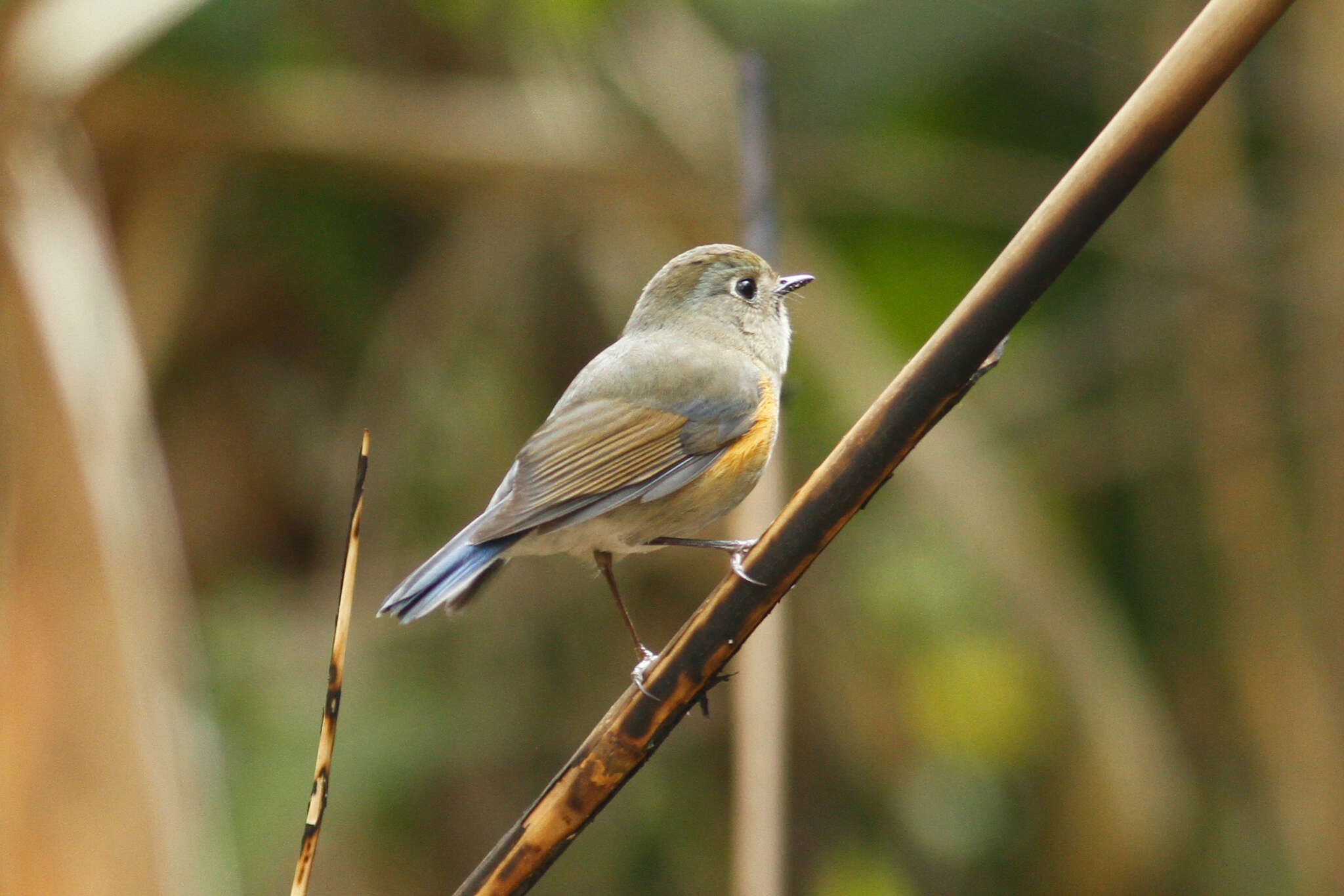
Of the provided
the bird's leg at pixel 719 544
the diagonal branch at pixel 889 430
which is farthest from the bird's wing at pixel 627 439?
the diagonal branch at pixel 889 430

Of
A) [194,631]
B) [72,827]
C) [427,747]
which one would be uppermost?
[194,631]

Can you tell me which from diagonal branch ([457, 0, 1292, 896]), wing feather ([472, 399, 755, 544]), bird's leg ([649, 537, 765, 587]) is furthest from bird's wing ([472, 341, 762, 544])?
diagonal branch ([457, 0, 1292, 896])

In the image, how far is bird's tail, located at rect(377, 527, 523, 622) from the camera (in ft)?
6.95

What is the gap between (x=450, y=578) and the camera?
7.21ft

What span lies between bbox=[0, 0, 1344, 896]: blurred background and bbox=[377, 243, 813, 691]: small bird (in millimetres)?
1133

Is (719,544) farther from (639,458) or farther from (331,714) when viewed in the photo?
(331,714)

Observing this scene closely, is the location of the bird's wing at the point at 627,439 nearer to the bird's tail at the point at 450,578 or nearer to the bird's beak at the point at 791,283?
the bird's tail at the point at 450,578

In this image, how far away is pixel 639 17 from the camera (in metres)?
4.58

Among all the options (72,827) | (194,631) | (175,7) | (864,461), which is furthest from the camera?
(194,631)

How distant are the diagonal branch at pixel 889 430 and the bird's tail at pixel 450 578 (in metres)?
0.62

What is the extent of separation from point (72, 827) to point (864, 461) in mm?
2082

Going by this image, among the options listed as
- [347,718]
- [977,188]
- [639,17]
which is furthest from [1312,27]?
[347,718]

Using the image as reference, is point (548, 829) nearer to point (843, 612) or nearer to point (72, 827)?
point (72, 827)

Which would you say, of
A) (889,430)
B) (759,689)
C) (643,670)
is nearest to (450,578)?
(643,670)
